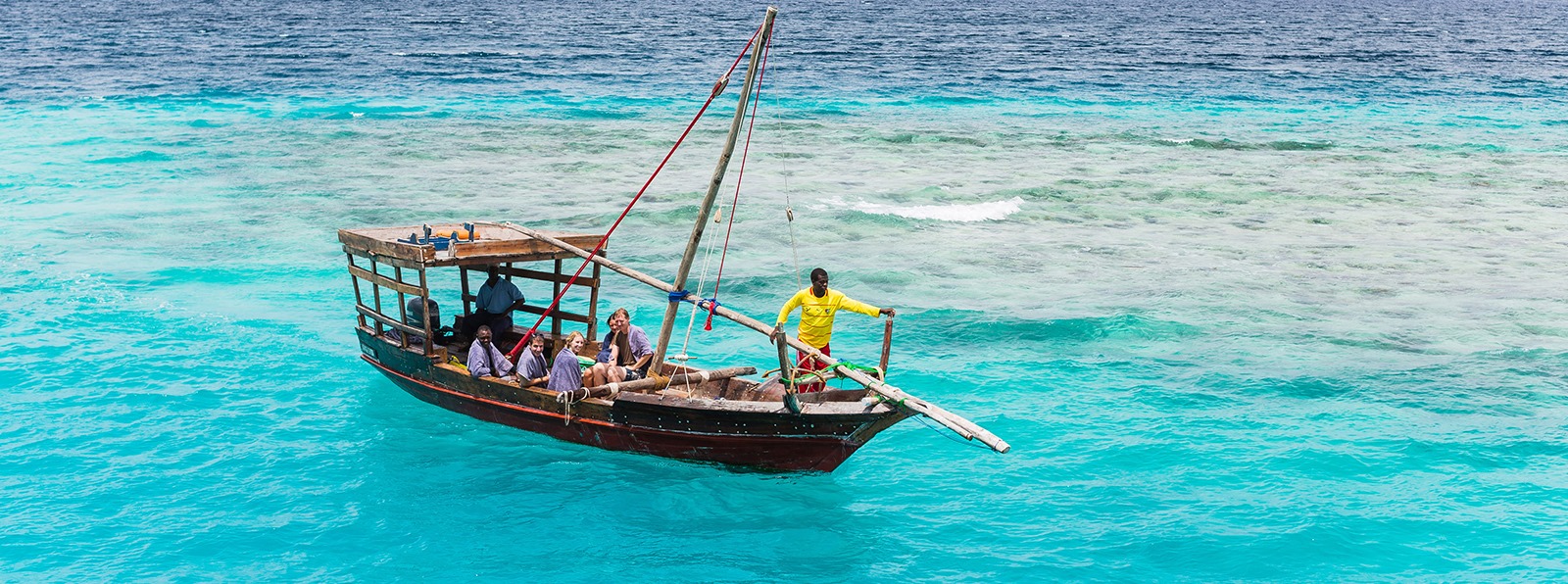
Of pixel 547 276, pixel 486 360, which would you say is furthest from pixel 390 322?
pixel 547 276

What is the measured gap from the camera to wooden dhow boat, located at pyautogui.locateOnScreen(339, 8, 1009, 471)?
1380 centimetres

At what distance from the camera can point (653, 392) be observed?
50.2 ft

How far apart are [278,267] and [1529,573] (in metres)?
A: 22.8

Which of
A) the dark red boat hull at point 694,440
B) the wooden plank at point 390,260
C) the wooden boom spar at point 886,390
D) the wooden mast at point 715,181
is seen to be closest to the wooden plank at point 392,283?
the wooden plank at point 390,260

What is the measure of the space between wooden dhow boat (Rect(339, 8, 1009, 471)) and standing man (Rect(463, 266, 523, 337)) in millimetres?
165

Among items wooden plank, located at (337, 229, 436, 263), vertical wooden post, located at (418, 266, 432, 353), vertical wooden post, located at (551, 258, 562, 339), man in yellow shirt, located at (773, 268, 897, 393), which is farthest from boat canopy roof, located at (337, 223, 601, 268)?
man in yellow shirt, located at (773, 268, 897, 393)

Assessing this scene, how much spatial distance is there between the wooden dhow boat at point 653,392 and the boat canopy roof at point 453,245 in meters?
0.02

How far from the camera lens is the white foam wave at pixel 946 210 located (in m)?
32.0

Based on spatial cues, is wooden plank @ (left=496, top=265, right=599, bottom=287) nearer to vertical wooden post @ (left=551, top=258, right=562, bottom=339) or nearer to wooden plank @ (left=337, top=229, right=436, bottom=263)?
vertical wooden post @ (left=551, top=258, right=562, bottom=339)

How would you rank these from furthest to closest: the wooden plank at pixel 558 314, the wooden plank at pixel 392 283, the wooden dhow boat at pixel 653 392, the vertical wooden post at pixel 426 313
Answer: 1. the wooden plank at pixel 558 314
2. the wooden plank at pixel 392 283
3. the vertical wooden post at pixel 426 313
4. the wooden dhow boat at pixel 653 392

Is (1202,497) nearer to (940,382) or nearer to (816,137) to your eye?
(940,382)

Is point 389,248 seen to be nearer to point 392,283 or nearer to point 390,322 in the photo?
point 392,283

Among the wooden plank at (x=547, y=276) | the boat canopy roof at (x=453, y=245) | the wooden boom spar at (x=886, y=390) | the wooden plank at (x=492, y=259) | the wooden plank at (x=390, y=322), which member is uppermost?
the boat canopy roof at (x=453, y=245)

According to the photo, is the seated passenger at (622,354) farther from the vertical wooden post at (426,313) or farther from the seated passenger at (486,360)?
the vertical wooden post at (426,313)
